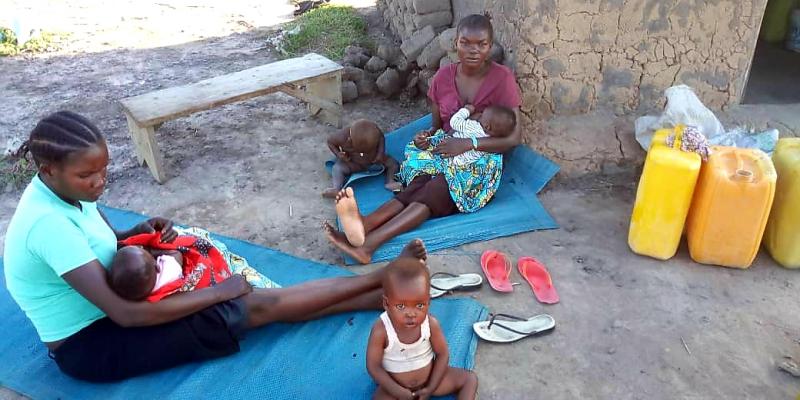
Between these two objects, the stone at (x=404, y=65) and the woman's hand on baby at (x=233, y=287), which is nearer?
the woman's hand on baby at (x=233, y=287)

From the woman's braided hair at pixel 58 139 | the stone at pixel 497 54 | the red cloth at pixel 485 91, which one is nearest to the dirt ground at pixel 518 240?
the red cloth at pixel 485 91

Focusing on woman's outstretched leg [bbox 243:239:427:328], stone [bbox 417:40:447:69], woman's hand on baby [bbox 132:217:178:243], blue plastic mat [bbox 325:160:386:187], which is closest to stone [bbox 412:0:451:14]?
stone [bbox 417:40:447:69]

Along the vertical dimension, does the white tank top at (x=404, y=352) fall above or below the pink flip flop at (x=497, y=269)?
above

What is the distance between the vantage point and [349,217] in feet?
10.1

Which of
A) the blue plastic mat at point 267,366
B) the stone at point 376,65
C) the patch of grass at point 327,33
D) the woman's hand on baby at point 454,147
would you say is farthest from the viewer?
the patch of grass at point 327,33

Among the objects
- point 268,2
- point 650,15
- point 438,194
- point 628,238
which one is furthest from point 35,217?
point 268,2

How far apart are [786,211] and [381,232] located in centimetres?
193

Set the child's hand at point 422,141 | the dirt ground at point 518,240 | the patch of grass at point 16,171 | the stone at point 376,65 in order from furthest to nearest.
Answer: the stone at point 376,65 < the patch of grass at point 16,171 < the child's hand at point 422,141 < the dirt ground at point 518,240

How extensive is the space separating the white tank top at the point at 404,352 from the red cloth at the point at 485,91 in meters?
1.77

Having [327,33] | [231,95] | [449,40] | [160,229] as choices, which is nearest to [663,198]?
[449,40]

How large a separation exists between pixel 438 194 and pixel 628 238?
1.00 m

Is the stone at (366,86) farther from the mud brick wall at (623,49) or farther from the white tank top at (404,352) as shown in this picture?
the white tank top at (404,352)

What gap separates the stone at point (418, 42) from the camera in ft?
15.6

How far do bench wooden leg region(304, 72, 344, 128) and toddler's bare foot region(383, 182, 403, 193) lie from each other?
1.14 m
